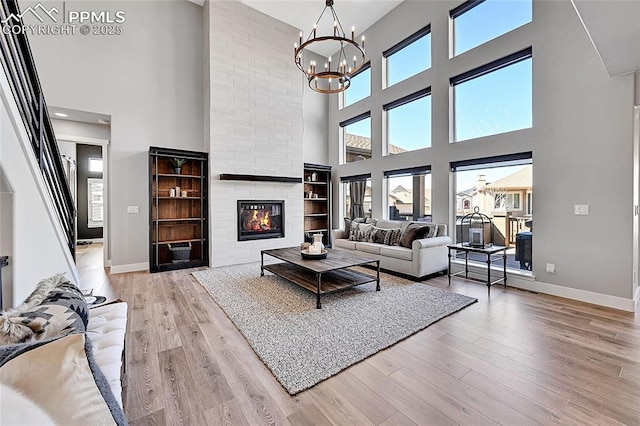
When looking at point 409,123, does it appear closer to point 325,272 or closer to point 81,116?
point 325,272

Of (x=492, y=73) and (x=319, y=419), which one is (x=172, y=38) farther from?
(x=319, y=419)

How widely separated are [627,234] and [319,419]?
393 centimetres

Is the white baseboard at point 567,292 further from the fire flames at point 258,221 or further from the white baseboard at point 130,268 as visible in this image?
the white baseboard at point 130,268

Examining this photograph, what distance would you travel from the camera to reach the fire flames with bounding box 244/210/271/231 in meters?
5.83

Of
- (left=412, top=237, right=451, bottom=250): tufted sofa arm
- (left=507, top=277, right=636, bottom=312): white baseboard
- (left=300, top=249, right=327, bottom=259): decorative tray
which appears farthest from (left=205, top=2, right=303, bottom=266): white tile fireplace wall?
(left=507, top=277, right=636, bottom=312): white baseboard

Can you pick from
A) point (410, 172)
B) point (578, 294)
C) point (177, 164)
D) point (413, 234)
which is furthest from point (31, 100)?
point (578, 294)

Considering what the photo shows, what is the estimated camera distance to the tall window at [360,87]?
6.71 m

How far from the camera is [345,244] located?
561cm

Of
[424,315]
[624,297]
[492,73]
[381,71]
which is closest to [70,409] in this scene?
[424,315]

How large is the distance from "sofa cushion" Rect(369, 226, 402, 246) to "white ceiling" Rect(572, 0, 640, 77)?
3.30 m

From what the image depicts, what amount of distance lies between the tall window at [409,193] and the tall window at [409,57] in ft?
6.42

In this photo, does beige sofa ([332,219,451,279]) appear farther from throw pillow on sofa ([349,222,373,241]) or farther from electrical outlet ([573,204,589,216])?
electrical outlet ([573,204,589,216])

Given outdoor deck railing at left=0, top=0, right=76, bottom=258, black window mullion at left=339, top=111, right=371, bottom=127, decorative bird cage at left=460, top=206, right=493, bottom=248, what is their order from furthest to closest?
black window mullion at left=339, top=111, right=371, bottom=127 → decorative bird cage at left=460, top=206, right=493, bottom=248 → outdoor deck railing at left=0, top=0, right=76, bottom=258

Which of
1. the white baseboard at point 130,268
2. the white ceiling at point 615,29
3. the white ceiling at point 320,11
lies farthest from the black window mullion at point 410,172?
the white baseboard at point 130,268
